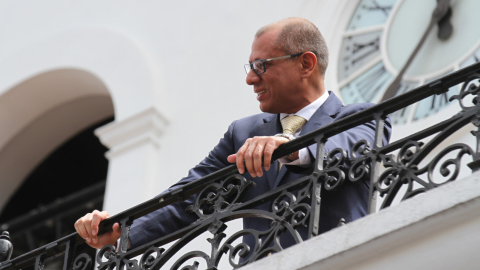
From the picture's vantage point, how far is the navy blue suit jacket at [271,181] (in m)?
4.02

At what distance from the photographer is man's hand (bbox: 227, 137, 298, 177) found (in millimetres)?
3893

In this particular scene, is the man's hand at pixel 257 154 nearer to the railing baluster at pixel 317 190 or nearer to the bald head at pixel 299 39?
the railing baluster at pixel 317 190

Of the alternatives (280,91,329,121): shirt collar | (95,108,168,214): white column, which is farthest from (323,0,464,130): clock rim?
(280,91,329,121): shirt collar

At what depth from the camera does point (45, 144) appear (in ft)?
32.8

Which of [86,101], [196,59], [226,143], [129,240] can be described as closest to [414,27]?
[196,59]

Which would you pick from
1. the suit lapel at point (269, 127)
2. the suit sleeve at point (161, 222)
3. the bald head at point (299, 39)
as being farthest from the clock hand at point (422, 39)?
the suit sleeve at point (161, 222)

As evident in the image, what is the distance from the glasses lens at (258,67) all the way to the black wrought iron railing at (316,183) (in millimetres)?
567

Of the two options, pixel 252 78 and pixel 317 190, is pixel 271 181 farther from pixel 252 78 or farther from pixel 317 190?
pixel 252 78

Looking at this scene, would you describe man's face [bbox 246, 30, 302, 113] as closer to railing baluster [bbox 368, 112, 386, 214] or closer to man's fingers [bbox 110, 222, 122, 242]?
railing baluster [bbox 368, 112, 386, 214]

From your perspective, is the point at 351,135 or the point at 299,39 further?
the point at 299,39

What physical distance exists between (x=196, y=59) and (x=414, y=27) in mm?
2133

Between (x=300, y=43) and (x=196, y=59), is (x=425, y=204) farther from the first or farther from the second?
(x=196, y=59)

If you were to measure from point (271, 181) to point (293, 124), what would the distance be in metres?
0.36

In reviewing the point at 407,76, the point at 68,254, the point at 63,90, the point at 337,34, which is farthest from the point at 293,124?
the point at 63,90
